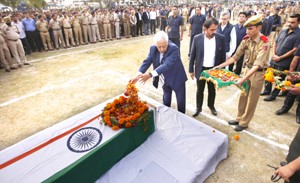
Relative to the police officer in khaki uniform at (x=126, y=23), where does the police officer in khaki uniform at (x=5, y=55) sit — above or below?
below

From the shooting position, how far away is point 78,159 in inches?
97.0

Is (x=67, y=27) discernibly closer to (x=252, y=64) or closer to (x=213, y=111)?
(x=213, y=111)

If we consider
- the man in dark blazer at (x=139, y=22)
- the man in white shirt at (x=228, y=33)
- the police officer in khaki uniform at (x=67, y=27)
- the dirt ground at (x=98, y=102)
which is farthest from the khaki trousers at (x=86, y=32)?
the man in white shirt at (x=228, y=33)

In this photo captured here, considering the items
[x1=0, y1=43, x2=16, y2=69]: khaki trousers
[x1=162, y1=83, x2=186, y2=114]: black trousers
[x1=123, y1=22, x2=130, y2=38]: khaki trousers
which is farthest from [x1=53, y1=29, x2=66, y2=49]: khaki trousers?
[x1=162, y1=83, x2=186, y2=114]: black trousers

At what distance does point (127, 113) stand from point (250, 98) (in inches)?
92.6

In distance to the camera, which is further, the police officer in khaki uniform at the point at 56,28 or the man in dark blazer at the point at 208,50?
the police officer in khaki uniform at the point at 56,28

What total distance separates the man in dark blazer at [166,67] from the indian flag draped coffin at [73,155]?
2.72 feet

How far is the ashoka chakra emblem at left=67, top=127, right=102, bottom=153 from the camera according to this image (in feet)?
8.90

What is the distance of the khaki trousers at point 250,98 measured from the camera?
3.32 metres

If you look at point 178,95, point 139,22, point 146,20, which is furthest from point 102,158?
point 146,20

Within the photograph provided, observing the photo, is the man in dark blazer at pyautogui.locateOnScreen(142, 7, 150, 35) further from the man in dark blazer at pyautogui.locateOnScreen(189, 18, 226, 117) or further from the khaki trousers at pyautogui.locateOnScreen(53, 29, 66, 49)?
the man in dark blazer at pyautogui.locateOnScreen(189, 18, 226, 117)

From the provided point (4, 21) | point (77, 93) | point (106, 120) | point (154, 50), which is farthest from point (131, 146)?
point (4, 21)

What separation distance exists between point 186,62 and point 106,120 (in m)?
6.12

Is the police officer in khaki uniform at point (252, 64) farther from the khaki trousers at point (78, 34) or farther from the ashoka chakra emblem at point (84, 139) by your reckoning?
the khaki trousers at point (78, 34)
